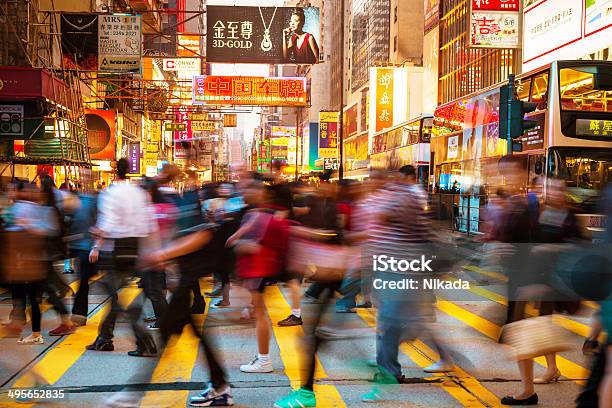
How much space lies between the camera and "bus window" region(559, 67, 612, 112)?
47.7ft

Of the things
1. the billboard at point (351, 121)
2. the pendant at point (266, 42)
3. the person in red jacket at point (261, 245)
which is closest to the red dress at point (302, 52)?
the pendant at point (266, 42)

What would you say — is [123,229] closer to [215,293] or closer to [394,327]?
[394,327]

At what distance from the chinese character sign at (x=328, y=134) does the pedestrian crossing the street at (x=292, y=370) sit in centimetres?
5790

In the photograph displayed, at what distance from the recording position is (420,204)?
589 centimetres

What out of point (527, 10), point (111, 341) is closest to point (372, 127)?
point (527, 10)

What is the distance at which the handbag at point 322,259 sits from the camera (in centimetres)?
587

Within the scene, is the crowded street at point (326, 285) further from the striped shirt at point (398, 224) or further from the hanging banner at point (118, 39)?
the hanging banner at point (118, 39)

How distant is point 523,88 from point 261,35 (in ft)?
38.2

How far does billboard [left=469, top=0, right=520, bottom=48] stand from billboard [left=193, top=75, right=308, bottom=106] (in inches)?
391

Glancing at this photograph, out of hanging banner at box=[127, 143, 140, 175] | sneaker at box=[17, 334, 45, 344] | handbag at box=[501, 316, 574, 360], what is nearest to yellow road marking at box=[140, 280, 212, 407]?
sneaker at box=[17, 334, 45, 344]

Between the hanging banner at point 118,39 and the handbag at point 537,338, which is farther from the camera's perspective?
the hanging banner at point 118,39

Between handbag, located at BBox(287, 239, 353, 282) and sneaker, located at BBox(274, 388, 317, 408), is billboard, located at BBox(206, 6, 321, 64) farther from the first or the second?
sneaker, located at BBox(274, 388, 317, 408)

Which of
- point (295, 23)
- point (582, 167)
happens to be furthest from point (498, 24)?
point (582, 167)

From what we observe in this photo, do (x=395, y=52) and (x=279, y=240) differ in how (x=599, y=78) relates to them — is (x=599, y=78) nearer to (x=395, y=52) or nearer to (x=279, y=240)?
(x=279, y=240)
